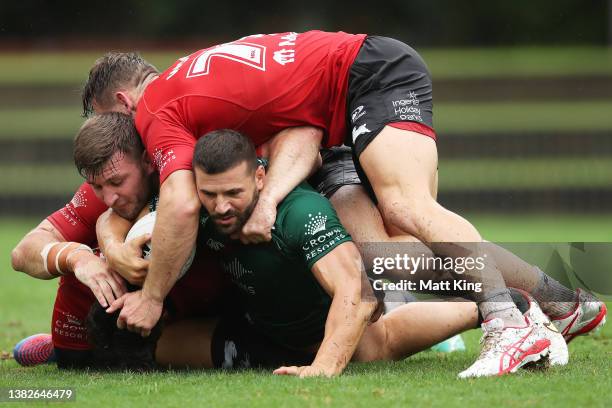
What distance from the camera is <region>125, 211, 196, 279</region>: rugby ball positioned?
4.75 m

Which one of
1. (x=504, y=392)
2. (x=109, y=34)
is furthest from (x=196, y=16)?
(x=504, y=392)

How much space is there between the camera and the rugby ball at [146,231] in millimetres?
4754

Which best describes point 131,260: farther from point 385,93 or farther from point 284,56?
point 385,93

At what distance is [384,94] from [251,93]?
599 millimetres

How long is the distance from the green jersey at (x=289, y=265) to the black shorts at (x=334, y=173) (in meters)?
0.61

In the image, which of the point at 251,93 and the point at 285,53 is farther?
the point at 285,53

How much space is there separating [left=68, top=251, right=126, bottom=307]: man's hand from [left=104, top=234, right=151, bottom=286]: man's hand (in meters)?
0.05

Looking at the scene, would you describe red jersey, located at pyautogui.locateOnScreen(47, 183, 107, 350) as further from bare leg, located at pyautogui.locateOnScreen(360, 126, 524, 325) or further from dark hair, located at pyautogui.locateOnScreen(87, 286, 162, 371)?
bare leg, located at pyautogui.locateOnScreen(360, 126, 524, 325)

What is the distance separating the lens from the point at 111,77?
5.62 metres

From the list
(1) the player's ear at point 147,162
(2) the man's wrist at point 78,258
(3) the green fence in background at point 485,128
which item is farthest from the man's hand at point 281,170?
(3) the green fence in background at point 485,128

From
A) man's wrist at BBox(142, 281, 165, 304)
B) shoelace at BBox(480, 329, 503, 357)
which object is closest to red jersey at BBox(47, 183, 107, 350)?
man's wrist at BBox(142, 281, 165, 304)

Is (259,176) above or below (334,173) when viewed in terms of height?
above

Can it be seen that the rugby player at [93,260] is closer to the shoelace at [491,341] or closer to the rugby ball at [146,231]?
the rugby ball at [146,231]

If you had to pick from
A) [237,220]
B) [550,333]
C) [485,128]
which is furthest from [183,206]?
[485,128]
